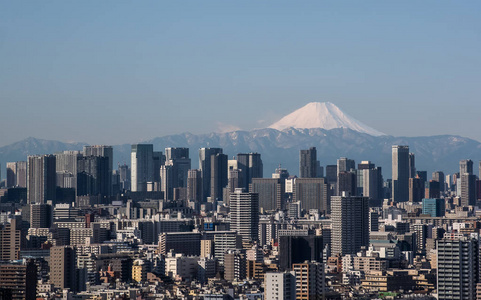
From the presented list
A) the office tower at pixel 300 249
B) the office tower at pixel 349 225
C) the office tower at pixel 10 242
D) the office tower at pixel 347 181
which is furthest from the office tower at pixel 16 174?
the office tower at pixel 300 249

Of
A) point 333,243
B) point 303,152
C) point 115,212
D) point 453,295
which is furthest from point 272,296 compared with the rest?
point 303,152

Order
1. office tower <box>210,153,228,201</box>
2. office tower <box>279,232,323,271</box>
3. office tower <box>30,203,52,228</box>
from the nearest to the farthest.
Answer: office tower <box>279,232,323,271</box>
office tower <box>30,203,52,228</box>
office tower <box>210,153,228,201</box>

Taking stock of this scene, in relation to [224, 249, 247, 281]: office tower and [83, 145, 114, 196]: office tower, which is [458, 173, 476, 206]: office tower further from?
[224, 249, 247, 281]: office tower

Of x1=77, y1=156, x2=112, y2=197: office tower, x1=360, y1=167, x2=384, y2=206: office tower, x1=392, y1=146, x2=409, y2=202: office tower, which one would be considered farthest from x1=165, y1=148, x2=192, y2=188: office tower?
x1=392, y1=146, x2=409, y2=202: office tower

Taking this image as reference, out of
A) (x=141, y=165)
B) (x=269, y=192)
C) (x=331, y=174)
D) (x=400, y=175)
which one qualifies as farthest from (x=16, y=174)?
(x=400, y=175)

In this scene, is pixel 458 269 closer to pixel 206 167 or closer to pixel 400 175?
pixel 206 167

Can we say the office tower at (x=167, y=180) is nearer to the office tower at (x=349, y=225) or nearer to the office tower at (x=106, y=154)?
the office tower at (x=106, y=154)

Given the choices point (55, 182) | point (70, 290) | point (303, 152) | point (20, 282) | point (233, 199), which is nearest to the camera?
point (20, 282)

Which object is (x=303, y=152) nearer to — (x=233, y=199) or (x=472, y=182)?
(x=472, y=182)
